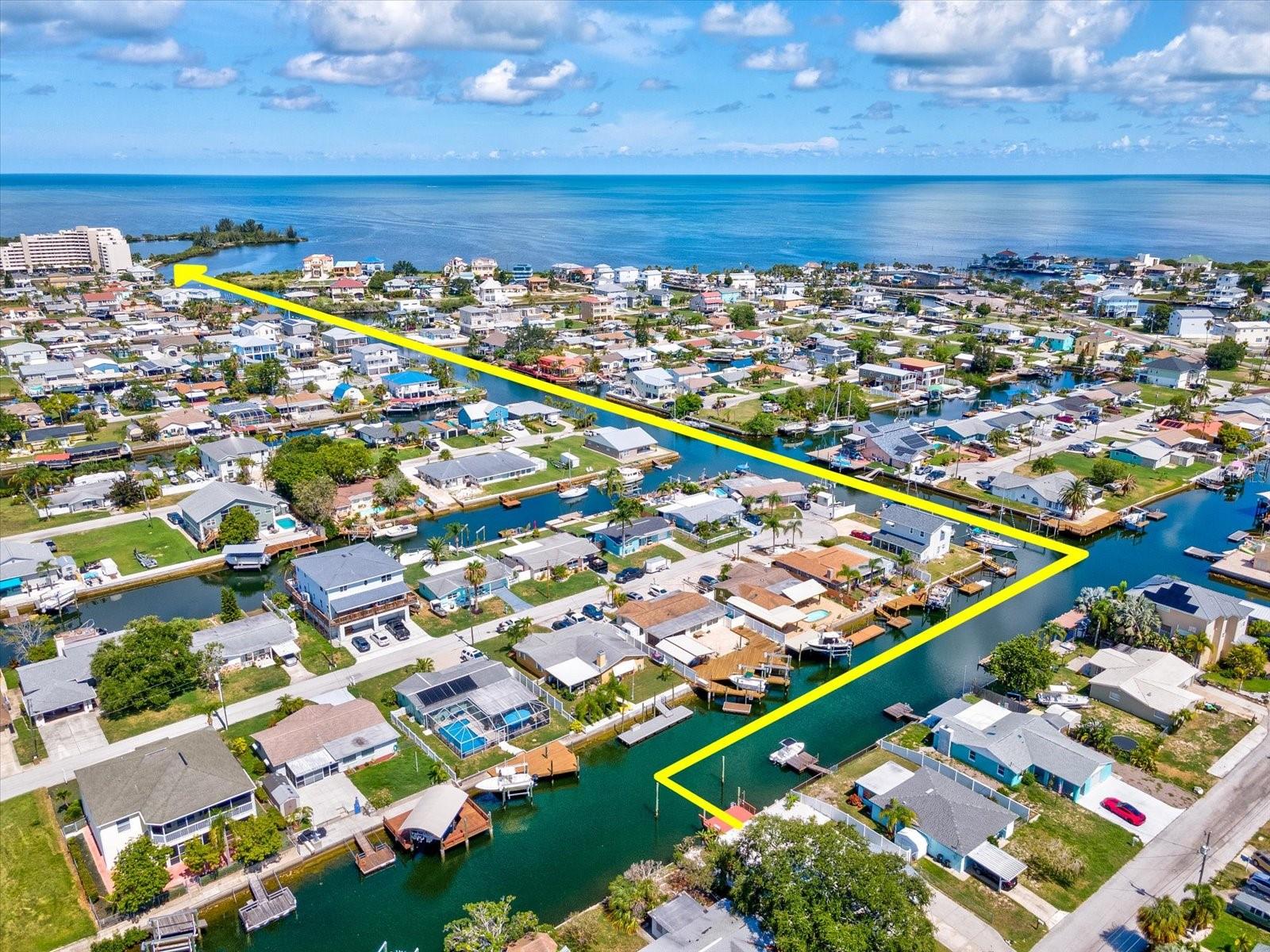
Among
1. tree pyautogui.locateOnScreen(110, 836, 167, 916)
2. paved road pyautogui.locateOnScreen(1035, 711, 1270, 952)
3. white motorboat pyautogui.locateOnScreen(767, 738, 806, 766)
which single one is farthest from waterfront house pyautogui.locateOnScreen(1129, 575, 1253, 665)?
tree pyautogui.locateOnScreen(110, 836, 167, 916)

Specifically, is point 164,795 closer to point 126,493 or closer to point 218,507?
point 218,507

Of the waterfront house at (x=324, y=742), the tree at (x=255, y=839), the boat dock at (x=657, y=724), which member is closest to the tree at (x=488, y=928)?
the tree at (x=255, y=839)

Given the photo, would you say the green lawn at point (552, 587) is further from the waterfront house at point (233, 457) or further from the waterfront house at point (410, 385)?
the waterfront house at point (410, 385)

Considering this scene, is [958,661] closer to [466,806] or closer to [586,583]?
[586,583]

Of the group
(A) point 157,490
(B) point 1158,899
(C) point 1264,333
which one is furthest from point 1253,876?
(C) point 1264,333

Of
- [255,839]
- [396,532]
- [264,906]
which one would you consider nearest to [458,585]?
[396,532]

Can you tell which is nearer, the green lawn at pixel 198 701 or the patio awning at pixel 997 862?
the patio awning at pixel 997 862
